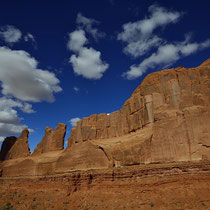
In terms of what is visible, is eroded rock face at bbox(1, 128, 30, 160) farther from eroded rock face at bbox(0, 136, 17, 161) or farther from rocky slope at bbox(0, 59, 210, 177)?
rocky slope at bbox(0, 59, 210, 177)

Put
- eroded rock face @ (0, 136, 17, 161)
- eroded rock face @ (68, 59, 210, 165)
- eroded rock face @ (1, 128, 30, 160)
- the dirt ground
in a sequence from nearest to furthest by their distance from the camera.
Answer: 1. the dirt ground
2. eroded rock face @ (68, 59, 210, 165)
3. eroded rock face @ (1, 128, 30, 160)
4. eroded rock face @ (0, 136, 17, 161)

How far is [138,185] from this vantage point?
2030 cm

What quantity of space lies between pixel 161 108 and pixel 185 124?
12.3 ft

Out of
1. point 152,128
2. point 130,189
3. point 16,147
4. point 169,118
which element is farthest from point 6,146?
point 169,118

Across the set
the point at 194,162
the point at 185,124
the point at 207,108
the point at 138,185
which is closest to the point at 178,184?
the point at 194,162

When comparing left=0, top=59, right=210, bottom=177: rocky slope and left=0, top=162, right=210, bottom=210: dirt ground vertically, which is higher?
left=0, top=59, right=210, bottom=177: rocky slope

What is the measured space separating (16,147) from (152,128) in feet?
125

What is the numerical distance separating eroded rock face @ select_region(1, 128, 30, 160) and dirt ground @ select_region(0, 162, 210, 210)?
1684 cm

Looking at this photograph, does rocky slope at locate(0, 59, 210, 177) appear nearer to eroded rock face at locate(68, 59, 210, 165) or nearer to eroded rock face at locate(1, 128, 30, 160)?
eroded rock face at locate(68, 59, 210, 165)

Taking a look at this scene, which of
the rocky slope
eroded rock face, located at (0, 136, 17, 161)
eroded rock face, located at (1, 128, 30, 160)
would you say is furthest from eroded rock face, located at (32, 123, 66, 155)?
eroded rock face, located at (0, 136, 17, 161)

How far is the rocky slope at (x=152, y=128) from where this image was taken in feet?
65.6

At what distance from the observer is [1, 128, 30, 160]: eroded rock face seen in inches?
1820

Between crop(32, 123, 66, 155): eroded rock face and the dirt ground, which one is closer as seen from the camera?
the dirt ground

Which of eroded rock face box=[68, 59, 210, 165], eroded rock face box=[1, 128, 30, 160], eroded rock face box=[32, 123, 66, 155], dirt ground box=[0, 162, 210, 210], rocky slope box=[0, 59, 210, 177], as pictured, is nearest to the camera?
dirt ground box=[0, 162, 210, 210]
